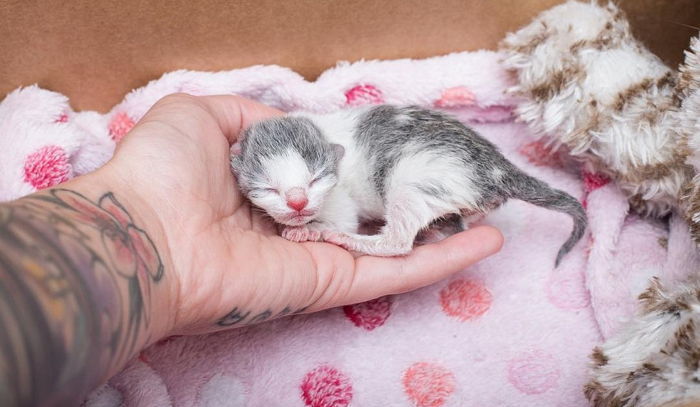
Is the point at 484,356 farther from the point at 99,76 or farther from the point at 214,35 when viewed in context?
the point at 99,76

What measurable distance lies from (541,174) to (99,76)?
149 cm

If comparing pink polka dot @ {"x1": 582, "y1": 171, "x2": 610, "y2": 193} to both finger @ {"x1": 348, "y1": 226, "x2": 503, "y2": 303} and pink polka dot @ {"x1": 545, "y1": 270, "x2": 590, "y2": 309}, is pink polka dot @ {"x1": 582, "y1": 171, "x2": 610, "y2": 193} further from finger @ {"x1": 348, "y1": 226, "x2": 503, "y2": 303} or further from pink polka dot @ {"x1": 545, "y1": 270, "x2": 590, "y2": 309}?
finger @ {"x1": 348, "y1": 226, "x2": 503, "y2": 303}

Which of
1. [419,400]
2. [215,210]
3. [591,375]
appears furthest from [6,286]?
[591,375]

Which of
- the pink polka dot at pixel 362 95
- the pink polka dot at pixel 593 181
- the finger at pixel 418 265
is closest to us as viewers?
the finger at pixel 418 265

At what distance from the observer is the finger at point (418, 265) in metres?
1.48

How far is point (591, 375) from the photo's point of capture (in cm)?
136

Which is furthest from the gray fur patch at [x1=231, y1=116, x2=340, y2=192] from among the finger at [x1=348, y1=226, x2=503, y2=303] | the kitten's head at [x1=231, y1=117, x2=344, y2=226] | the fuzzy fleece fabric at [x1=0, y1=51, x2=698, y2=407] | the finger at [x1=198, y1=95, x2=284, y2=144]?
the fuzzy fleece fabric at [x1=0, y1=51, x2=698, y2=407]

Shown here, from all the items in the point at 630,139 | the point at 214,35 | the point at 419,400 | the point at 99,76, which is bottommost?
the point at 419,400

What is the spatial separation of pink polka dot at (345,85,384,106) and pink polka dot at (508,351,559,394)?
0.94 metres

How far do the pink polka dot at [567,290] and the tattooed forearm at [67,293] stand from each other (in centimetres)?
114

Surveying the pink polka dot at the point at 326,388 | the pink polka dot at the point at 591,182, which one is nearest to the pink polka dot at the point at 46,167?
the pink polka dot at the point at 326,388

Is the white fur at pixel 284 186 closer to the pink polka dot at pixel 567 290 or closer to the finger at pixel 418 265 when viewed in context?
the finger at pixel 418 265

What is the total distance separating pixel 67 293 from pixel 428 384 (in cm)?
101

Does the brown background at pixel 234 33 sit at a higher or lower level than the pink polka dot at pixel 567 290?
higher
